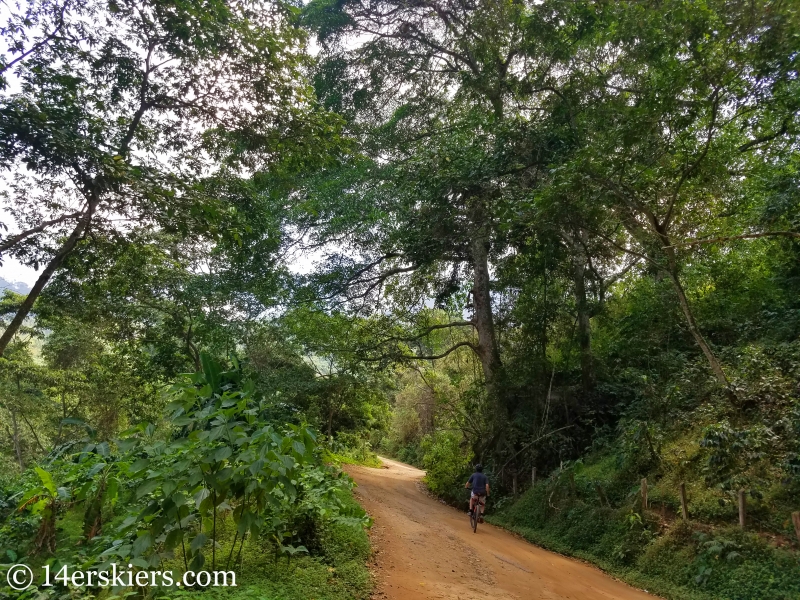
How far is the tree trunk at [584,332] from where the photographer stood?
43.7ft

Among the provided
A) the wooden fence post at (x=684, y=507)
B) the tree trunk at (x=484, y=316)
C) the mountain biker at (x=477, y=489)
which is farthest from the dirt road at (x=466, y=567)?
the tree trunk at (x=484, y=316)

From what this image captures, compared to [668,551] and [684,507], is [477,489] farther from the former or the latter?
[684,507]

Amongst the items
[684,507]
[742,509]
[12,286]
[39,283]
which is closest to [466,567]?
[684,507]

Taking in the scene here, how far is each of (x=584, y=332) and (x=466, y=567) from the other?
28.7ft

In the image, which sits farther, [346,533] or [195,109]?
[195,109]

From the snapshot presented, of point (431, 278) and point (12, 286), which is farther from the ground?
point (431, 278)

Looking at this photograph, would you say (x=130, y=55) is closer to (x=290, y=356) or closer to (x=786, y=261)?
(x=290, y=356)

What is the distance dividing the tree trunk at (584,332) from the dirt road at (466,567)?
5.38m

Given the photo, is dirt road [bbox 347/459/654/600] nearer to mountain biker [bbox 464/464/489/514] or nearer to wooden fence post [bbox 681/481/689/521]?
mountain biker [bbox 464/464/489/514]

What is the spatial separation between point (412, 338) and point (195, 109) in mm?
9239

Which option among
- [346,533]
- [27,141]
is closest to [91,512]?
[346,533]

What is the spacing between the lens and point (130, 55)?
7.06 metres

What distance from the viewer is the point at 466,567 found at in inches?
268

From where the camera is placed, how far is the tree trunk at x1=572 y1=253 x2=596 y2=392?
1330cm
